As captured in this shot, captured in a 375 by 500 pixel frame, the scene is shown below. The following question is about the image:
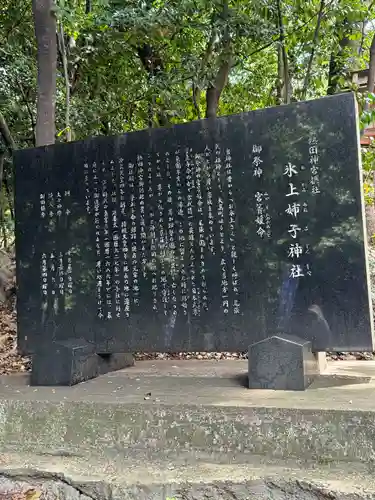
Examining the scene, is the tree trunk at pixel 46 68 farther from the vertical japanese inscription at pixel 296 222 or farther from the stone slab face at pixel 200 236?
the vertical japanese inscription at pixel 296 222

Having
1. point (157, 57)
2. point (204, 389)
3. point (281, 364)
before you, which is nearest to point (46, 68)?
point (157, 57)

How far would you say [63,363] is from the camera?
3994mm

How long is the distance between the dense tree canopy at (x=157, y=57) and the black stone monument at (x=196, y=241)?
4.21 ft

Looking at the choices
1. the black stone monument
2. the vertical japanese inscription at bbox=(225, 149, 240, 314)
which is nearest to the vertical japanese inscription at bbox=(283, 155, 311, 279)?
the black stone monument

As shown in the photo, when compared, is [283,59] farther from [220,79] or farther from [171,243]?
[171,243]

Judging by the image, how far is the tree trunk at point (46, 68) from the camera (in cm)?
525

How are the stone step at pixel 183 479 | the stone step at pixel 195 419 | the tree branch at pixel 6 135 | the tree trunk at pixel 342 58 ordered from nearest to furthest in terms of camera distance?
1. the stone step at pixel 183 479
2. the stone step at pixel 195 419
3. the tree trunk at pixel 342 58
4. the tree branch at pixel 6 135

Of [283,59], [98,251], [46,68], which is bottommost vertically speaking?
[98,251]

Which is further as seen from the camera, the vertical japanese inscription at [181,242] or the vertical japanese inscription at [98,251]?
the vertical japanese inscription at [98,251]

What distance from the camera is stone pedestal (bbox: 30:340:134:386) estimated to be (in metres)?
3.97

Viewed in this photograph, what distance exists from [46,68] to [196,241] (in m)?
2.91

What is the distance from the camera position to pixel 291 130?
3.83 meters

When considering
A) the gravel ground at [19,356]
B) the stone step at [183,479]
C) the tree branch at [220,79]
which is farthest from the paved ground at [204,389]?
the tree branch at [220,79]

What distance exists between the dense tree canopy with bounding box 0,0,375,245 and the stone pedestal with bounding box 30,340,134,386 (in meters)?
2.39
